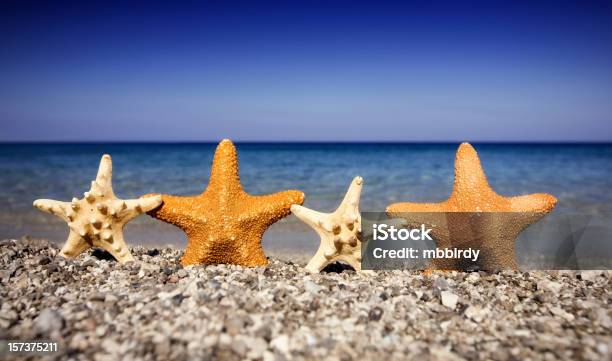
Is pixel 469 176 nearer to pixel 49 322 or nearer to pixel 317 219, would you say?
pixel 317 219

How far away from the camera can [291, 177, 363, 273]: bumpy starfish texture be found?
4.08 metres

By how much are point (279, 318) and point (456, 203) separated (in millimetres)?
2421

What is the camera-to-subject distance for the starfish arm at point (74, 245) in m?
4.36

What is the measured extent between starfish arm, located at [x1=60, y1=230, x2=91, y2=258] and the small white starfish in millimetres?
2335

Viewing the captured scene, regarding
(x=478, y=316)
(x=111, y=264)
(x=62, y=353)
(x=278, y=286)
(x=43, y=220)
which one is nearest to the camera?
(x=62, y=353)

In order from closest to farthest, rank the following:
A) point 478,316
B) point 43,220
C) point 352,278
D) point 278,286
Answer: point 478,316 → point 278,286 → point 352,278 → point 43,220

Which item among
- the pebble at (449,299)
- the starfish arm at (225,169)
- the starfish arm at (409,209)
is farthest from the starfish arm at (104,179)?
the pebble at (449,299)

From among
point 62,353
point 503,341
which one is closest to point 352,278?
point 503,341

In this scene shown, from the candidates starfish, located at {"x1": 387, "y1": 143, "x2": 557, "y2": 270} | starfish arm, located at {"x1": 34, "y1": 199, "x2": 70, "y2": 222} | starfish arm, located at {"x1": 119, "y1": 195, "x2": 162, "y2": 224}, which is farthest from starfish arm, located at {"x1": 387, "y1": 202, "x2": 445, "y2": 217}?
starfish arm, located at {"x1": 34, "y1": 199, "x2": 70, "y2": 222}

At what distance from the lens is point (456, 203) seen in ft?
14.2

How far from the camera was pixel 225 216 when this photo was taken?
429cm

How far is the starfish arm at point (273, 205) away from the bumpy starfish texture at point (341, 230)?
175mm

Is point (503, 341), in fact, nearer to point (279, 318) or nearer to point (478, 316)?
point (478, 316)

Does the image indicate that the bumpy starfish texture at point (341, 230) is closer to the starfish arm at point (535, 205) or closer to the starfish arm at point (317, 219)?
the starfish arm at point (317, 219)
